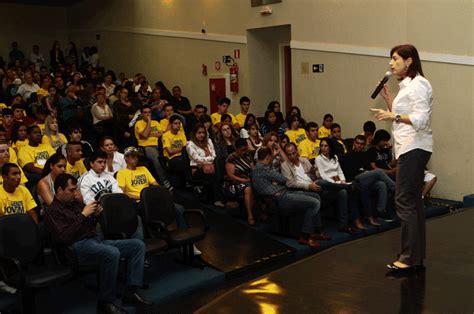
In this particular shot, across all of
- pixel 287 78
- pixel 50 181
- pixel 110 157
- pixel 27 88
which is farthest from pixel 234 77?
pixel 50 181

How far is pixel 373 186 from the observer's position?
6.56 meters

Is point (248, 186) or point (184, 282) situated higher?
point (248, 186)

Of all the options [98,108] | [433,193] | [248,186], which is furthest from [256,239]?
[98,108]

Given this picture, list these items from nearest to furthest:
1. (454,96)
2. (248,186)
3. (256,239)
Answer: (256,239)
(248,186)
(454,96)

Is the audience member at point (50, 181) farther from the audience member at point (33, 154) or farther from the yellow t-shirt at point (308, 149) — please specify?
the yellow t-shirt at point (308, 149)

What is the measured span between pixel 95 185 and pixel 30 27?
11359mm

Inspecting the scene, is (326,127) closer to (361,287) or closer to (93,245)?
(93,245)

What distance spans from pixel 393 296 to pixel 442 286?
1.07 ft

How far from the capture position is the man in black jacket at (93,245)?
4.16 metres

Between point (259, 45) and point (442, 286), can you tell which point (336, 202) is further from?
point (259, 45)

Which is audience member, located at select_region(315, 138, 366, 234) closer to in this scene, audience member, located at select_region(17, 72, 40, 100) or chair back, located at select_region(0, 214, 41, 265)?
chair back, located at select_region(0, 214, 41, 265)

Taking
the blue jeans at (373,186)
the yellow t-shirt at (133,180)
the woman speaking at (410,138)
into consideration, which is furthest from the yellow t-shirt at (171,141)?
the woman speaking at (410,138)

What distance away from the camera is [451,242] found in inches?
160

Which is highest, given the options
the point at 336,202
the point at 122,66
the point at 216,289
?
the point at 122,66
